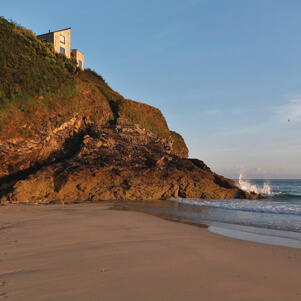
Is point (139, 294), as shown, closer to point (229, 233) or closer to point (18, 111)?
point (229, 233)

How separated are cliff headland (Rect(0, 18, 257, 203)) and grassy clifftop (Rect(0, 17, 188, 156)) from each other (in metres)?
0.06

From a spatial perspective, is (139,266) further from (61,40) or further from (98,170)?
(61,40)

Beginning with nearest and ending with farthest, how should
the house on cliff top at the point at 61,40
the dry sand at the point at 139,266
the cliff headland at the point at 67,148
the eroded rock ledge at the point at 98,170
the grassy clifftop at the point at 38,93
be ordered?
1. the dry sand at the point at 139,266
2. the eroded rock ledge at the point at 98,170
3. the cliff headland at the point at 67,148
4. the grassy clifftop at the point at 38,93
5. the house on cliff top at the point at 61,40

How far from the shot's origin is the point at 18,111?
17.0 metres

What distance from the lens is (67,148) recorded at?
62.6 feet

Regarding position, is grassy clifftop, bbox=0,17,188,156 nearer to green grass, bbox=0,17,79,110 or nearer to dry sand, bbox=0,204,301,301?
green grass, bbox=0,17,79,110

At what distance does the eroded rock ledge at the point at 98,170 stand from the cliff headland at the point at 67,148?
57 mm

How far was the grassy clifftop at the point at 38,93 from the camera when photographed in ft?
55.5

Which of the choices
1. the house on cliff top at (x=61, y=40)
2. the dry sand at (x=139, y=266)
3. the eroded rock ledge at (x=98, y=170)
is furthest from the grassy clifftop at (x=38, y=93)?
the dry sand at (x=139, y=266)

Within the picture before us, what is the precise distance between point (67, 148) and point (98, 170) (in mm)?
4186

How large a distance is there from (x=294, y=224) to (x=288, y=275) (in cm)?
633

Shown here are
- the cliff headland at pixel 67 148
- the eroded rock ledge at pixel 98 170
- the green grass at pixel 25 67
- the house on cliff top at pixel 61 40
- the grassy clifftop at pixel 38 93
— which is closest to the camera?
the eroded rock ledge at pixel 98 170

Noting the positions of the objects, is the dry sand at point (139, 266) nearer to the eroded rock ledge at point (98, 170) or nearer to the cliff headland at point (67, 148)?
the eroded rock ledge at point (98, 170)

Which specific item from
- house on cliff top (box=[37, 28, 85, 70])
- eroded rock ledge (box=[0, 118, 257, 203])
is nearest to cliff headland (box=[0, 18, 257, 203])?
eroded rock ledge (box=[0, 118, 257, 203])
